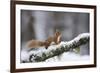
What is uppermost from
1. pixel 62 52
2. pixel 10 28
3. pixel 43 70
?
pixel 10 28

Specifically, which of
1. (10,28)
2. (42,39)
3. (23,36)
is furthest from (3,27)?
(42,39)

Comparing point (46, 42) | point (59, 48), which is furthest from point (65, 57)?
point (46, 42)

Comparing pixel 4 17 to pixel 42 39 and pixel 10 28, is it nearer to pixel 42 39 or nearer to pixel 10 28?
pixel 10 28

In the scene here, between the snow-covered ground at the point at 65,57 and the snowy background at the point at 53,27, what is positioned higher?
the snowy background at the point at 53,27

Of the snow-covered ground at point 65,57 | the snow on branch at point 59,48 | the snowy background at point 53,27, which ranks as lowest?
the snow-covered ground at point 65,57

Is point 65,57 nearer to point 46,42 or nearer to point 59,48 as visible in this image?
point 59,48

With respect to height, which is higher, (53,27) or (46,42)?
(53,27)
